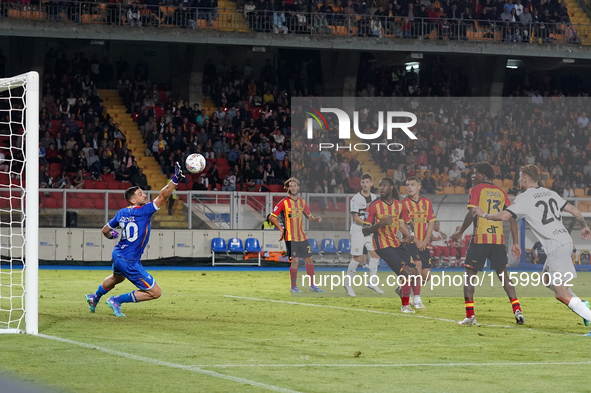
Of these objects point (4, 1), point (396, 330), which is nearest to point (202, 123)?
point (4, 1)

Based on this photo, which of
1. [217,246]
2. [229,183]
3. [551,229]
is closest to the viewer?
[551,229]

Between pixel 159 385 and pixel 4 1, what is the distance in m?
26.3

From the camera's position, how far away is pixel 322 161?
82.6 ft

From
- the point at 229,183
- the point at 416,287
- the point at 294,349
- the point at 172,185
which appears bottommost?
the point at 416,287

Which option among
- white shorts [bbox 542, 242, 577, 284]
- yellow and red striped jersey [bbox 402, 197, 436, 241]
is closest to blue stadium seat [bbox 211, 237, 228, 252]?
yellow and red striped jersey [bbox 402, 197, 436, 241]

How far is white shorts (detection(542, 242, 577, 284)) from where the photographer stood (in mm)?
10562

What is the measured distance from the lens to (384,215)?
14.1 m

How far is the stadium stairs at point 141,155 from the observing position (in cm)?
2608

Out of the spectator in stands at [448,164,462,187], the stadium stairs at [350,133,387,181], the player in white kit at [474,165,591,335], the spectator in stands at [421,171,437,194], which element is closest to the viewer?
the player in white kit at [474,165,591,335]

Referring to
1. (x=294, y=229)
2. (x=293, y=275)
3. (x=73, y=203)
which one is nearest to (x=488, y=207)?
(x=294, y=229)

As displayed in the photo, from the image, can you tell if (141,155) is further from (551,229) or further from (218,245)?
(551,229)

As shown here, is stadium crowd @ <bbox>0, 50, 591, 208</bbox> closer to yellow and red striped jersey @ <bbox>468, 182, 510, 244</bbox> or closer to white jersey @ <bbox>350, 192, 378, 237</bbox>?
white jersey @ <bbox>350, 192, 378, 237</bbox>

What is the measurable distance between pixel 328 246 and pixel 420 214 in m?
9.57

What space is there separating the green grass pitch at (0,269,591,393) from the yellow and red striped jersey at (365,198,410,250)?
43.8 inches
